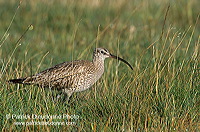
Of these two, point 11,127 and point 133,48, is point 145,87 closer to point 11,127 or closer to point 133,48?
point 11,127

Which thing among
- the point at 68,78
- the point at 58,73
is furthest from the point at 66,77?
the point at 58,73

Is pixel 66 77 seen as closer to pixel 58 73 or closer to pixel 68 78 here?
pixel 68 78

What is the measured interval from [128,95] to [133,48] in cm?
387

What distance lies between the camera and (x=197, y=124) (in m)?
4.50

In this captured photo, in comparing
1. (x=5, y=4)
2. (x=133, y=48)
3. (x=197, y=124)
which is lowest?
(x=197, y=124)

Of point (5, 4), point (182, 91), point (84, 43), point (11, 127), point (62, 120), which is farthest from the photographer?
point (5, 4)

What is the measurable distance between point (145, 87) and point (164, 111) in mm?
620

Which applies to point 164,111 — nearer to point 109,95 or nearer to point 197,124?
point 197,124

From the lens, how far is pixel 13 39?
10.0m

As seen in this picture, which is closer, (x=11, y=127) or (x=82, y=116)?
(x=11, y=127)

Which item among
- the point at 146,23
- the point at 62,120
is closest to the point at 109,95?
the point at 62,120

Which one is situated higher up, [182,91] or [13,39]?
[13,39]

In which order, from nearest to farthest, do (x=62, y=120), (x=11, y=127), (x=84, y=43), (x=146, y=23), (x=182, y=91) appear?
1. (x=11, y=127)
2. (x=62, y=120)
3. (x=182, y=91)
4. (x=84, y=43)
5. (x=146, y=23)

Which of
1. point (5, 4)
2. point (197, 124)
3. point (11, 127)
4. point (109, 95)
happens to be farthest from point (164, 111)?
point (5, 4)
